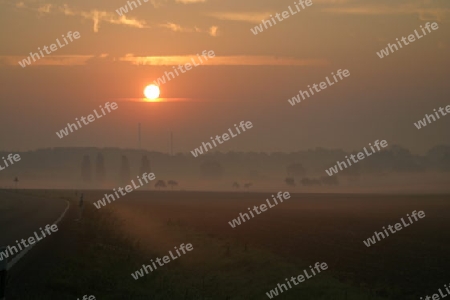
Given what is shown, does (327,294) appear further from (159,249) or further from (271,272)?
(159,249)

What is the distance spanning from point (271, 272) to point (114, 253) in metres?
5.70

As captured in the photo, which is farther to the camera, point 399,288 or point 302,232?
point 302,232

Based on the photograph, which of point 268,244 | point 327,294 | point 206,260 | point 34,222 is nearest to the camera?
point 327,294

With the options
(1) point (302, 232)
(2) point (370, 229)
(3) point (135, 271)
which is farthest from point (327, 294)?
(2) point (370, 229)

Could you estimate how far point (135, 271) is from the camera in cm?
2212

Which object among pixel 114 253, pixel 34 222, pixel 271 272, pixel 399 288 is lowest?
pixel 399 288

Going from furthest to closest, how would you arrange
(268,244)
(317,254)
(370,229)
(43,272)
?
(370,229) < (268,244) < (317,254) < (43,272)

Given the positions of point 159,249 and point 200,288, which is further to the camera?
point 159,249

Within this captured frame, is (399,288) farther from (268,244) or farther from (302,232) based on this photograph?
(302,232)

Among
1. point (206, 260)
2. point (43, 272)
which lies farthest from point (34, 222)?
point (43, 272)

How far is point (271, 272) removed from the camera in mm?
23984

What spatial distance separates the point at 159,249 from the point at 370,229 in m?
21.3

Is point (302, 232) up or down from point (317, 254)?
up

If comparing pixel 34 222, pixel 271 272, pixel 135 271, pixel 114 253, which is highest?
pixel 34 222
